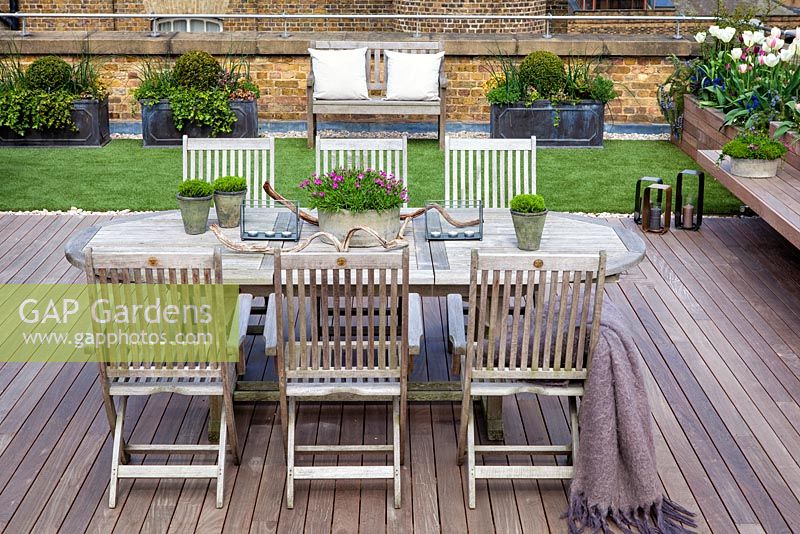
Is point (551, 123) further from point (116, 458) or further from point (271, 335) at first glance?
point (116, 458)

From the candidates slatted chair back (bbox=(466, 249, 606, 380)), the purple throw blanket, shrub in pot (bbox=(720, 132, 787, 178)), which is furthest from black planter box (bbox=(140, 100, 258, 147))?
the purple throw blanket

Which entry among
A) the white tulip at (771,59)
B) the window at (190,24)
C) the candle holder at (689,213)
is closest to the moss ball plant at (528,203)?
the candle holder at (689,213)

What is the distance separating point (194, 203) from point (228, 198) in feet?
0.57

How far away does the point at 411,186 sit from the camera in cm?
844

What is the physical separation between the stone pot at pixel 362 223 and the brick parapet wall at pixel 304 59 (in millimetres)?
6266

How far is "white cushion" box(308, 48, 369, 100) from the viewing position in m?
9.61

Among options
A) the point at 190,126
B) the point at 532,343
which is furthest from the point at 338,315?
the point at 190,126

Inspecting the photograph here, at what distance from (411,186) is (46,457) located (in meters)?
4.73

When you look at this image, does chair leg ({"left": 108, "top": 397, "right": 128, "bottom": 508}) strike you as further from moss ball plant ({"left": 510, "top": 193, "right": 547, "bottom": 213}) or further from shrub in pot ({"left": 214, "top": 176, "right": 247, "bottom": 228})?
moss ball plant ({"left": 510, "top": 193, "right": 547, "bottom": 213})

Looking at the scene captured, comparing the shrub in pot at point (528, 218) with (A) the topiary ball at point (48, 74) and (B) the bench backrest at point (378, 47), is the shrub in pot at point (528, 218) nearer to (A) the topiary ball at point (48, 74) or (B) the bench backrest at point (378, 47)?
(B) the bench backrest at point (378, 47)

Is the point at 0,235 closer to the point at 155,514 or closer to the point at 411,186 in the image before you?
the point at 411,186

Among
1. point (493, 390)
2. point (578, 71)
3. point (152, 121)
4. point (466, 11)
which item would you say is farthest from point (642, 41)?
point (493, 390)

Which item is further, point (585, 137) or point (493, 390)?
point (585, 137)

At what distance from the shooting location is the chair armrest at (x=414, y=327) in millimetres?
3936
